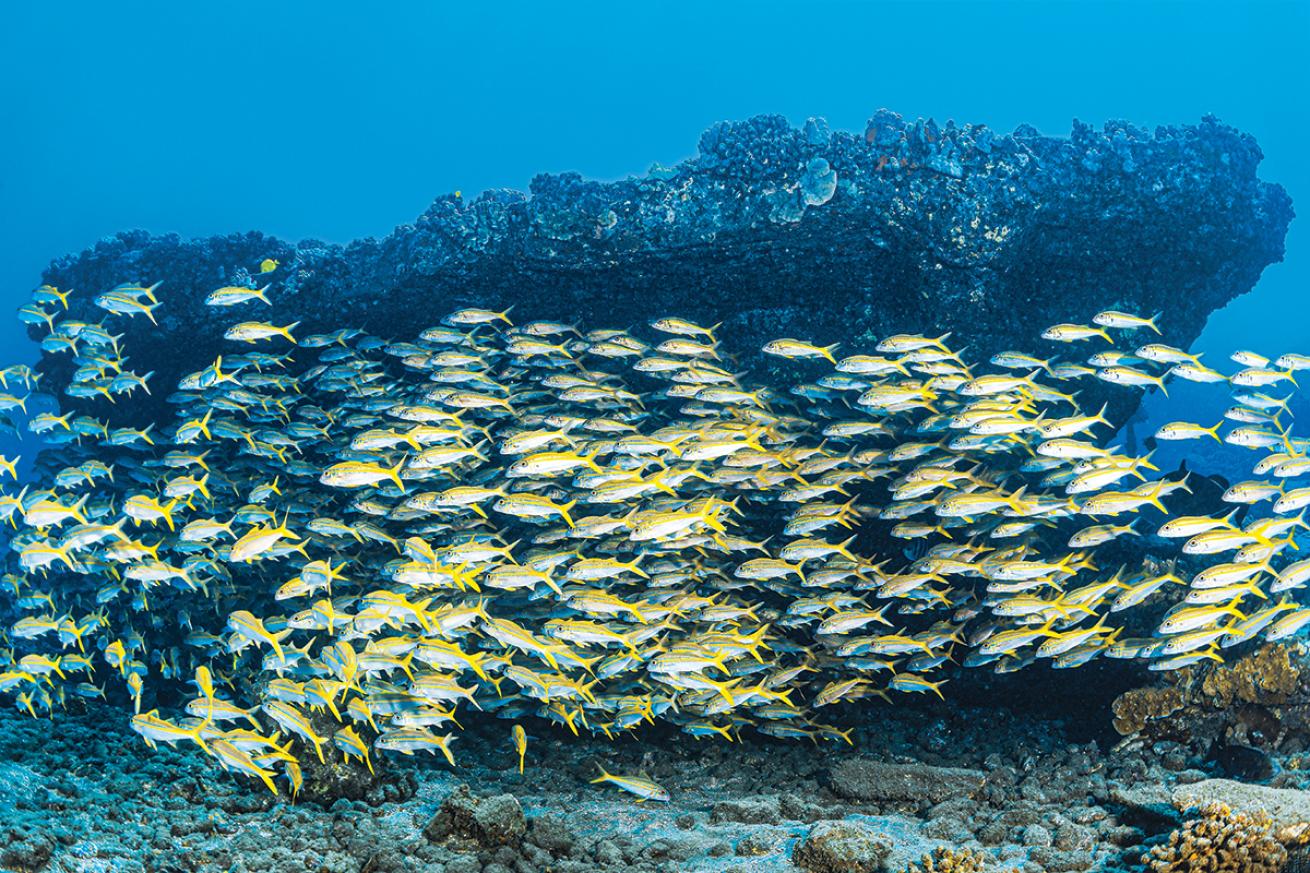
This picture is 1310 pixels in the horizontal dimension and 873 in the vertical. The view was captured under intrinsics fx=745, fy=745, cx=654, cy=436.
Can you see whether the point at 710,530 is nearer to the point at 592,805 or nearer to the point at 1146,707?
the point at 592,805

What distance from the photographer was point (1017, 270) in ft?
32.2

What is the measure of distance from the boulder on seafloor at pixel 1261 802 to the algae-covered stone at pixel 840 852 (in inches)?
73.4

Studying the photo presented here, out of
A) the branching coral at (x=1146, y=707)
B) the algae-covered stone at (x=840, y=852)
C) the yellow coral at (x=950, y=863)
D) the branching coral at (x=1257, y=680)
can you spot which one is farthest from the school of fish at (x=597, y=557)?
the yellow coral at (x=950, y=863)

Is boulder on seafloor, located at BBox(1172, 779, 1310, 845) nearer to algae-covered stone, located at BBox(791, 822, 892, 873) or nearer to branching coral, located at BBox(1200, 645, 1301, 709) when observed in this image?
algae-covered stone, located at BBox(791, 822, 892, 873)

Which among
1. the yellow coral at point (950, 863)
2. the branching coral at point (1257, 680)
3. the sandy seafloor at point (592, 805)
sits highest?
the branching coral at point (1257, 680)

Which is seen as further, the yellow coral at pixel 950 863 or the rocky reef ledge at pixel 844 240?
the rocky reef ledge at pixel 844 240

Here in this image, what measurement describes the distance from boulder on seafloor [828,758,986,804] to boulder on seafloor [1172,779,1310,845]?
1643mm

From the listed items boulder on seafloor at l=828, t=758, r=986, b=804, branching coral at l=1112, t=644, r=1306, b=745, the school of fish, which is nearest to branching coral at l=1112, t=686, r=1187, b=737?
branching coral at l=1112, t=644, r=1306, b=745

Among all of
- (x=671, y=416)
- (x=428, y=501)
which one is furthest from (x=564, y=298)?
(x=428, y=501)

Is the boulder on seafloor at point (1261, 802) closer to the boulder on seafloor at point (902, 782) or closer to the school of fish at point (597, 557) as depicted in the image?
the school of fish at point (597, 557)

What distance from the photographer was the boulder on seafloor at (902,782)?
5941 millimetres

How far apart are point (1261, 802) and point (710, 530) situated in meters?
4.30

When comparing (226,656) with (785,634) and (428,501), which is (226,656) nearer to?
(428,501)

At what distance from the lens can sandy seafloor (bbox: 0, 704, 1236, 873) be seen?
4.60 m
